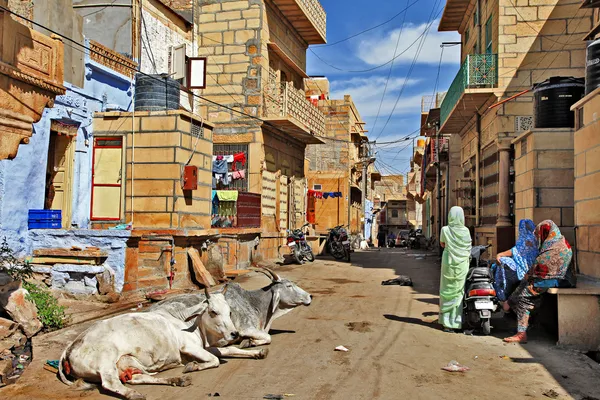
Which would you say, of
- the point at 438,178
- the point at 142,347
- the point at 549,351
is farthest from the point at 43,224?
the point at 438,178

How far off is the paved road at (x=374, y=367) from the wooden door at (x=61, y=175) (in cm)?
469

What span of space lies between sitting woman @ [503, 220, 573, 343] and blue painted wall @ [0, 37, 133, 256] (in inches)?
325

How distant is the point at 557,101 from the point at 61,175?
1008cm

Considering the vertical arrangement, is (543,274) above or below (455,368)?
above

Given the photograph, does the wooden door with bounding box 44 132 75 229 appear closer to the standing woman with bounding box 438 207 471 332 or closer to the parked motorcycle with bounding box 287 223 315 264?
the standing woman with bounding box 438 207 471 332

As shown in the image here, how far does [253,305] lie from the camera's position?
6621 mm

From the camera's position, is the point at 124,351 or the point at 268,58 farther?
the point at 268,58

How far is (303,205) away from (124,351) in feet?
61.0

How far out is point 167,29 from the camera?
16344mm

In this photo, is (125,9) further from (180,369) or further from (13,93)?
(180,369)

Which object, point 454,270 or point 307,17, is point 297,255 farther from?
point 454,270

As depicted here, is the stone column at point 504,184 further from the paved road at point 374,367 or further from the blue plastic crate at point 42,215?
the blue plastic crate at point 42,215

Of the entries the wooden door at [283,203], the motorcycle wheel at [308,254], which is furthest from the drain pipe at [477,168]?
the wooden door at [283,203]

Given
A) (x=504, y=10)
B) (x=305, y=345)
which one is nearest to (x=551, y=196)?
(x=305, y=345)
